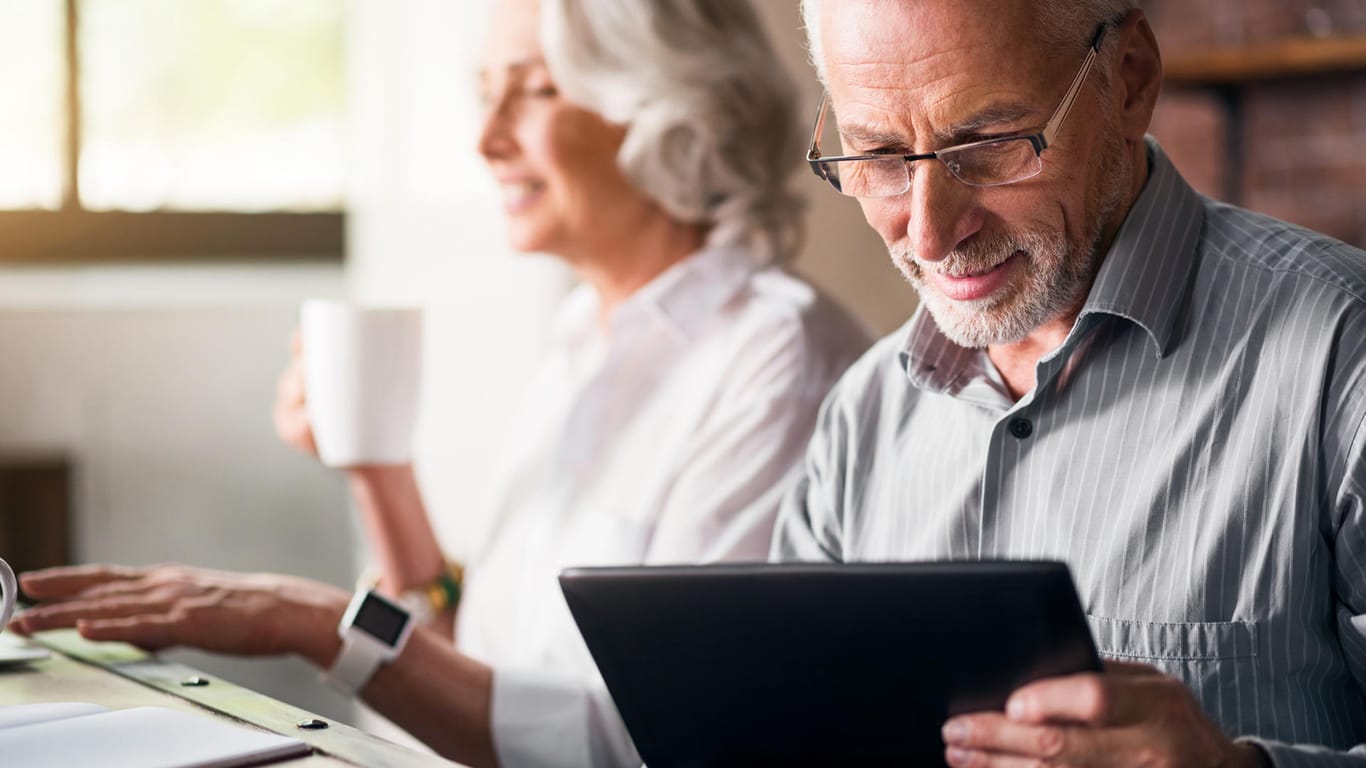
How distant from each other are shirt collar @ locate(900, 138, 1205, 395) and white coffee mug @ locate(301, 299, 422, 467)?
67 centimetres

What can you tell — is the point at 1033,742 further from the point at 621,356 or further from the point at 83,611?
the point at 621,356

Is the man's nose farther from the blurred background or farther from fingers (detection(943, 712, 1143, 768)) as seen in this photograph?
the blurred background

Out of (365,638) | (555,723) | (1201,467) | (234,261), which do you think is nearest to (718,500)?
(555,723)

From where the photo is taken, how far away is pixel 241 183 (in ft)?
9.53

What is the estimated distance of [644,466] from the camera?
170 centimetres

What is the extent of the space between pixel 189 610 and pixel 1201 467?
0.90 meters

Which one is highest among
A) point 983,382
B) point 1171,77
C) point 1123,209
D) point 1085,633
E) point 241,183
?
point 1171,77

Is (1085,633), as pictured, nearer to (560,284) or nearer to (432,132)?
(560,284)

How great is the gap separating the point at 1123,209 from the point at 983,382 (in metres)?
0.18

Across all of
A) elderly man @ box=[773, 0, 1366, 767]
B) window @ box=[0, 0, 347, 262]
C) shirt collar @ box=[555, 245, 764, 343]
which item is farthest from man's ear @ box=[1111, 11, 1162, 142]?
window @ box=[0, 0, 347, 262]

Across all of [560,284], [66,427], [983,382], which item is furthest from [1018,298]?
[66,427]

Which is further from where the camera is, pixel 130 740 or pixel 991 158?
pixel 991 158

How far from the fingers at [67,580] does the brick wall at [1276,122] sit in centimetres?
286

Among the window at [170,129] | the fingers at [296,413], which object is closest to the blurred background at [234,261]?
the window at [170,129]
